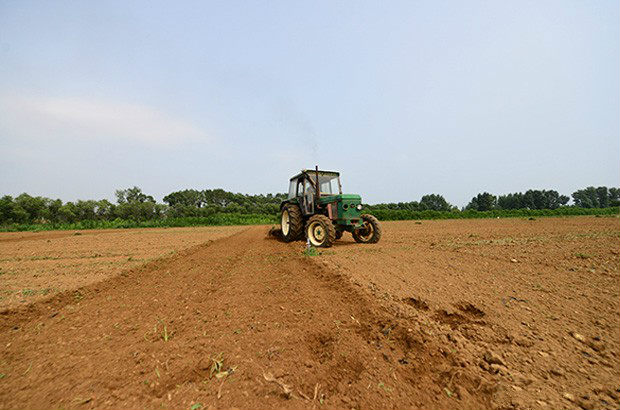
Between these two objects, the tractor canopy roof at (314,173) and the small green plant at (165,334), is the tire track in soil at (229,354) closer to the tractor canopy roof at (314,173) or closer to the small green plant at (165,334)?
the small green plant at (165,334)

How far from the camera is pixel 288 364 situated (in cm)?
214

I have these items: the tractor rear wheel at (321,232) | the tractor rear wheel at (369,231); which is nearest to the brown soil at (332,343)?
the tractor rear wheel at (321,232)

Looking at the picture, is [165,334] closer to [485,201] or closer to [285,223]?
[285,223]

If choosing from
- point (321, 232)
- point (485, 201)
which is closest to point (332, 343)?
point (321, 232)

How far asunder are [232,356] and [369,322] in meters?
1.51

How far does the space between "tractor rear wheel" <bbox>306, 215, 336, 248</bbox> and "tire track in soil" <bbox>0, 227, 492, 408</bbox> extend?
12.3ft

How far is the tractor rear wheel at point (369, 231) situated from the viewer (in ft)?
29.3

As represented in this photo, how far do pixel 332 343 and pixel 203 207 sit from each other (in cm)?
5782

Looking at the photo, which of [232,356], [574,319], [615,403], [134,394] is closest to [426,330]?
[615,403]

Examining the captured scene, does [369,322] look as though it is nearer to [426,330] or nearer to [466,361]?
[426,330]

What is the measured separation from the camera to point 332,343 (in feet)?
8.15

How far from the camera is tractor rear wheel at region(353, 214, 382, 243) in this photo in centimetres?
895

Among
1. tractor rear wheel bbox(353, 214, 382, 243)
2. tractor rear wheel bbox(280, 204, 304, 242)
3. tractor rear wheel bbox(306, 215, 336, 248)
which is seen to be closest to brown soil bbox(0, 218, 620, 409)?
tractor rear wheel bbox(306, 215, 336, 248)

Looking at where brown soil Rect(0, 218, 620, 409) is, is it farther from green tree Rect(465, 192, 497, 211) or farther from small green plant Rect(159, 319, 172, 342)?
green tree Rect(465, 192, 497, 211)
